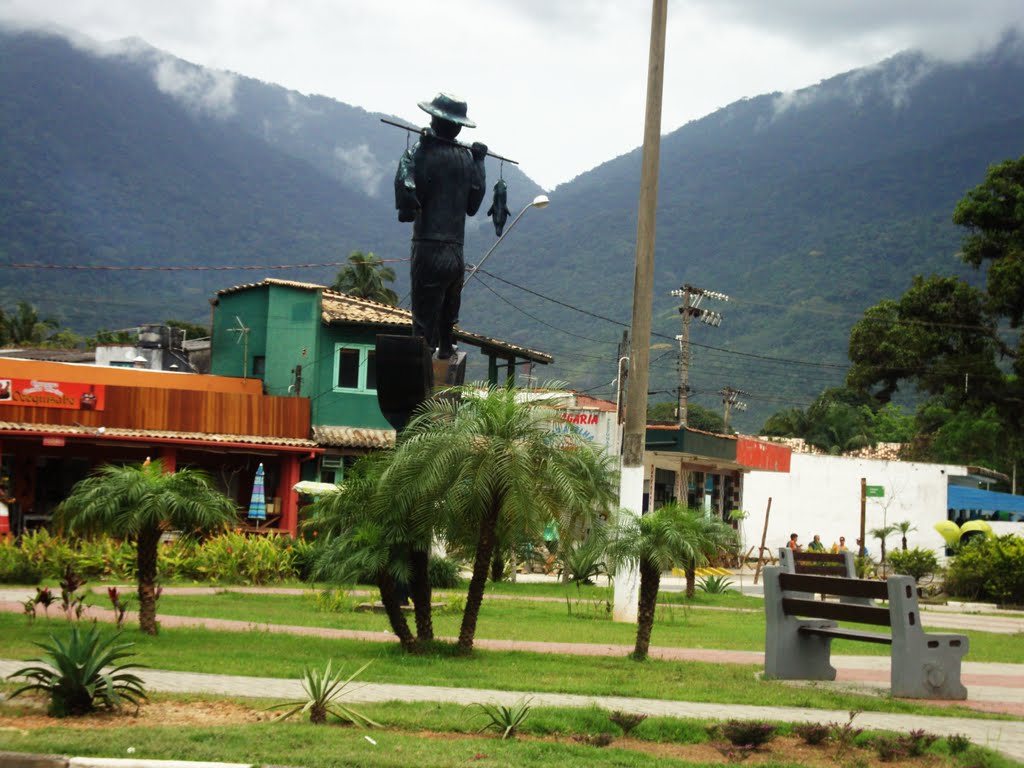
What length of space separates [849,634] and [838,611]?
23 cm

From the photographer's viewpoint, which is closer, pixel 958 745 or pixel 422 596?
pixel 958 745

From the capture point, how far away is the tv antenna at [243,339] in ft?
124

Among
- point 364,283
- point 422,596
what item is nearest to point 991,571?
point 422,596

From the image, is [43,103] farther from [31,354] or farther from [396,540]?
[396,540]

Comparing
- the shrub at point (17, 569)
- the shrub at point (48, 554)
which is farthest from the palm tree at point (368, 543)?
the shrub at point (48, 554)

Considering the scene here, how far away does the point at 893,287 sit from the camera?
129 m

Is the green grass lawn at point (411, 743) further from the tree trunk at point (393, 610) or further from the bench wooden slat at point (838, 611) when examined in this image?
the tree trunk at point (393, 610)

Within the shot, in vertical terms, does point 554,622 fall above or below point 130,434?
below

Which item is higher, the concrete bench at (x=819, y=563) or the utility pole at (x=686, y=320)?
the utility pole at (x=686, y=320)

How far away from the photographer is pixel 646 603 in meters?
12.0

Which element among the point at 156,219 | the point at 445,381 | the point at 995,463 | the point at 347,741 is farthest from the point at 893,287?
the point at 347,741

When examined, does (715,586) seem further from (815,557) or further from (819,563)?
(815,557)

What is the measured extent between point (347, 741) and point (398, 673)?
3.31 m

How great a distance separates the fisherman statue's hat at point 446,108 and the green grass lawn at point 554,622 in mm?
6007
